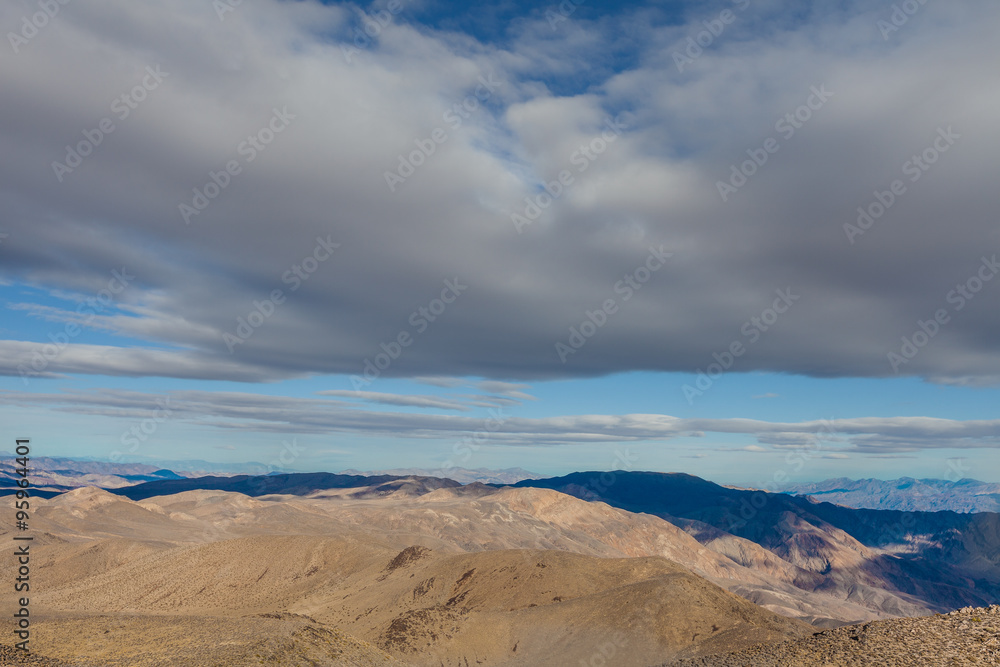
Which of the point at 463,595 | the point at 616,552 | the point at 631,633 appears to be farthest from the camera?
the point at 616,552

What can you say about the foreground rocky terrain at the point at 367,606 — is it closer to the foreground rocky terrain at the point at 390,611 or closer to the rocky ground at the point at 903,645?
the foreground rocky terrain at the point at 390,611

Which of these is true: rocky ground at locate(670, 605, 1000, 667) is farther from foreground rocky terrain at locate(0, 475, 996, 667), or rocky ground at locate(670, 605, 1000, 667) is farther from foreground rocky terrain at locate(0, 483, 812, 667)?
foreground rocky terrain at locate(0, 483, 812, 667)

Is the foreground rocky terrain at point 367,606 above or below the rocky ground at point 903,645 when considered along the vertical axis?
below

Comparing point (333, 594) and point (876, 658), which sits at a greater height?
point (876, 658)

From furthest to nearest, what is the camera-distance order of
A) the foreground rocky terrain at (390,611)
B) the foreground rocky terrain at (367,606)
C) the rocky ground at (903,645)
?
the foreground rocky terrain at (367,606), the foreground rocky terrain at (390,611), the rocky ground at (903,645)

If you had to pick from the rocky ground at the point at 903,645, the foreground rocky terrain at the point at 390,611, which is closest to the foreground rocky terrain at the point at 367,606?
the foreground rocky terrain at the point at 390,611

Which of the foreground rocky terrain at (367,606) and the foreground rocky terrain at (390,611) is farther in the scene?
the foreground rocky terrain at (367,606)

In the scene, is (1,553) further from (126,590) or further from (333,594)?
(333,594)

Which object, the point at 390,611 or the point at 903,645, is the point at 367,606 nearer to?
the point at 390,611

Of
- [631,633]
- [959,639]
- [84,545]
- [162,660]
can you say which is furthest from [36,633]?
[84,545]
